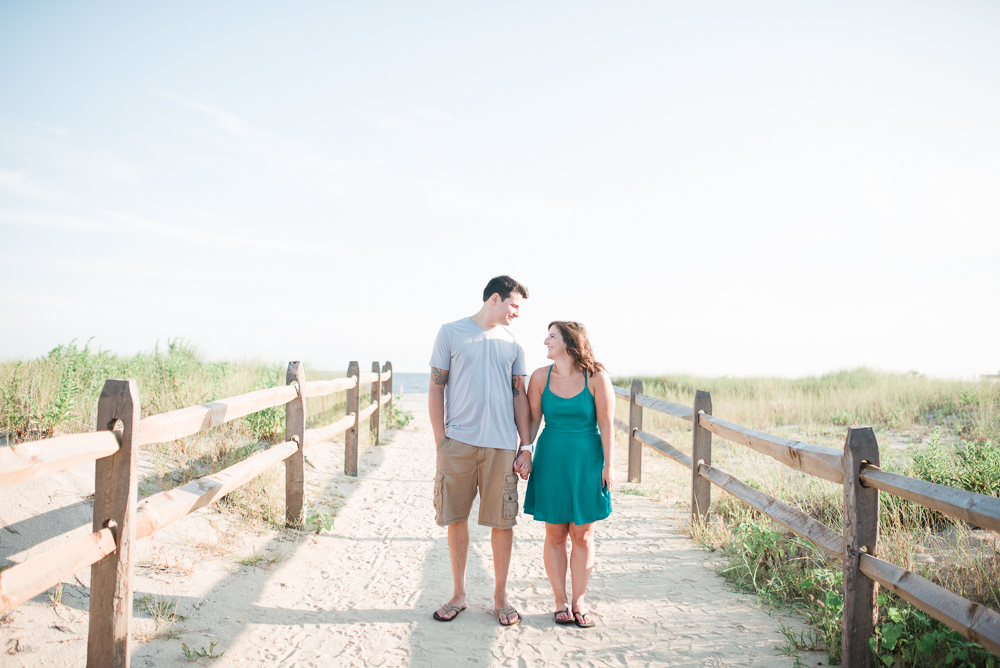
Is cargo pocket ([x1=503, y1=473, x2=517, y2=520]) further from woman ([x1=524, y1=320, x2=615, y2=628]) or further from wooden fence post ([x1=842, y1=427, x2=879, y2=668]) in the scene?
wooden fence post ([x1=842, y1=427, x2=879, y2=668])

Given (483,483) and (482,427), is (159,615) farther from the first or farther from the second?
(482,427)

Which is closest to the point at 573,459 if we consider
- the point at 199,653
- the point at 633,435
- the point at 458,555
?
the point at 458,555

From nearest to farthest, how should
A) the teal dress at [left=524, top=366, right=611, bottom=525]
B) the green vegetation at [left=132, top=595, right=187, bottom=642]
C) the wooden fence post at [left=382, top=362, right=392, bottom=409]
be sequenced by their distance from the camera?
1. the green vegetation at [left=132, top=595, right=187, bottom=642]
2. the teal dress at [left=524, top=366, right=611, bottom=525]
3. the wooden fence post at [left=382, top=362, right=392, bottom=409]

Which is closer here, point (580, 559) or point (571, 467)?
point (571, 467)

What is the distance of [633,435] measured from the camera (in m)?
7.96

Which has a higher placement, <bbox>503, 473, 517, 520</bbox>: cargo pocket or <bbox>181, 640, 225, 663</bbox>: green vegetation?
<bbox>503, 473, 517, 520</bbox>: cargo pocket

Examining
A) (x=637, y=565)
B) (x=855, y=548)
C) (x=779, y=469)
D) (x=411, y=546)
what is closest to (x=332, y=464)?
(x=411, y=546)

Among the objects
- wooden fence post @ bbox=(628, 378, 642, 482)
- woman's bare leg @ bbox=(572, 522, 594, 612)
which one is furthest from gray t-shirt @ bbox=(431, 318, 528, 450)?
wooden fence post @ bbox=(628, 378, 642, 482)

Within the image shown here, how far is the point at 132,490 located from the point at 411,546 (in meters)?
3.16

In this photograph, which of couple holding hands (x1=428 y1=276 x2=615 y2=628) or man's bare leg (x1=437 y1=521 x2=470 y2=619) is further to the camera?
man's bare leg (x1=437 y1=521 x2=470 y2=619)

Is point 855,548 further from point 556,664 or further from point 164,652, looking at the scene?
point 164,652

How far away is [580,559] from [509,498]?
633 mm

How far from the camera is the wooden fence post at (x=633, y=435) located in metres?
8.05

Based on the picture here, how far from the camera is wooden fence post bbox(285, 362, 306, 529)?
548cm
